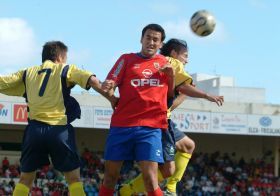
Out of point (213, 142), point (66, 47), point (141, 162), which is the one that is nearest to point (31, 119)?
point (66, 47)

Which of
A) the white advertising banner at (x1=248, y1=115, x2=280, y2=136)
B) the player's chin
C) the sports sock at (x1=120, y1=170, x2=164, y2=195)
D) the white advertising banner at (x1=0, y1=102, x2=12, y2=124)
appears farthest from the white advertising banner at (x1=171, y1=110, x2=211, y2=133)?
the player's chin

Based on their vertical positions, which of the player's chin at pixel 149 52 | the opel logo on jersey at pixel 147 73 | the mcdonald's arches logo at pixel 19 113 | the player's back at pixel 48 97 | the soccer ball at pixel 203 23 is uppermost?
the soccer ball at pixel 203 23

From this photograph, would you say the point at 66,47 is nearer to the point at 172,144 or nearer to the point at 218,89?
the point at 172,144

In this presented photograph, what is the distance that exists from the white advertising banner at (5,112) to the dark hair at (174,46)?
63.9 feet

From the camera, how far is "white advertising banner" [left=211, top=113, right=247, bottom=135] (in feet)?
98.7

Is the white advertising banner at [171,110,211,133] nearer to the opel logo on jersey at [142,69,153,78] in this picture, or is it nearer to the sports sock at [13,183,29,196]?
the sports sock at [13,183,29,196]

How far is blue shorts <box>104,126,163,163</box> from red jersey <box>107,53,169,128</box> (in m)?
0.08

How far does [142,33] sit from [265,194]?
2590 cm

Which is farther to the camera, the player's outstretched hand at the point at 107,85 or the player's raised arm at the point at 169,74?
the player's raised arm at the point at 169,74

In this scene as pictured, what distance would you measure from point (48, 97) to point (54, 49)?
2.07 ft

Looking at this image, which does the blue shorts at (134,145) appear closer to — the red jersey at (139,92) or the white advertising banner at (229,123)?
the red jersey at (139,92)

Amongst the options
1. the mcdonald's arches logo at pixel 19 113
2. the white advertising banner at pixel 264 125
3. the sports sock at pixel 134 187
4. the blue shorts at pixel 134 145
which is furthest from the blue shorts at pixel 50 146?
the white advertising banner at pixel 264 125

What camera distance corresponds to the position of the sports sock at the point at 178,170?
8.02 m

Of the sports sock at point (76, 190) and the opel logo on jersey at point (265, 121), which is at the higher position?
the sports sock at point (76, 190)
